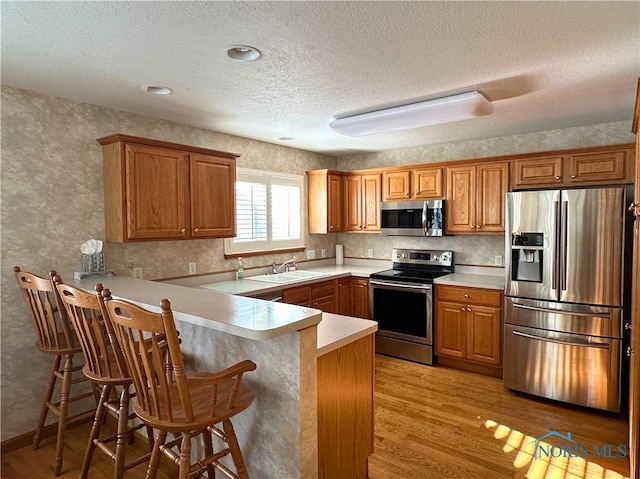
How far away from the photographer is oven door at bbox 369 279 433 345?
4043 mm

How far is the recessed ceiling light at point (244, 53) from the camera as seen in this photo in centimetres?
203

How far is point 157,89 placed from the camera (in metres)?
2.65

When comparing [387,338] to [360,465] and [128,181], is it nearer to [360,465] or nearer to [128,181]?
[360,465]

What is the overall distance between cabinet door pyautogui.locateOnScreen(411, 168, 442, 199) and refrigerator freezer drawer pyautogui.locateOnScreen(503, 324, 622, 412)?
1.62 m

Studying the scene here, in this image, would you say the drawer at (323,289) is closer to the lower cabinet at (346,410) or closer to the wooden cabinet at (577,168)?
the lower cabinet at (346,410)

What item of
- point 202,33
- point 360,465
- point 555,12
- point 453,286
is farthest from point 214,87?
point 453,286

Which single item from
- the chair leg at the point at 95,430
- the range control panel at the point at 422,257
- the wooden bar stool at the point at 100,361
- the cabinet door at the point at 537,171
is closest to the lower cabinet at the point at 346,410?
the wooden bar stool at the point at 100,361

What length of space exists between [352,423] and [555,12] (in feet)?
7.31

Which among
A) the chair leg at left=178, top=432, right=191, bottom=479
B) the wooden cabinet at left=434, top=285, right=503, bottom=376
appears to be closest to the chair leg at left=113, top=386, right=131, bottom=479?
the chair leg at left=178, top=432, right=191, bottom=479

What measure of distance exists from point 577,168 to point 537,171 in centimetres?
32

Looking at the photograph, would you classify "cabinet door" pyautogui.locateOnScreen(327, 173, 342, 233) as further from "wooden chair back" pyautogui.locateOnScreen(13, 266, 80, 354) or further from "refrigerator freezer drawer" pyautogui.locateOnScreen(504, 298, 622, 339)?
"wooden chair back" pyautogui.locateOnScreen(13, 266, 80, 354)

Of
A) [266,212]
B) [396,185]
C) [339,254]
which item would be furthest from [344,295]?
[396,185]

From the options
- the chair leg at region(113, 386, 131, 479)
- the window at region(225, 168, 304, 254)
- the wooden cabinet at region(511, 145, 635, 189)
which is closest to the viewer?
the chair leg at region(113, 386, 131, 479)

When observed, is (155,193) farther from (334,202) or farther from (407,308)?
(407,308)
